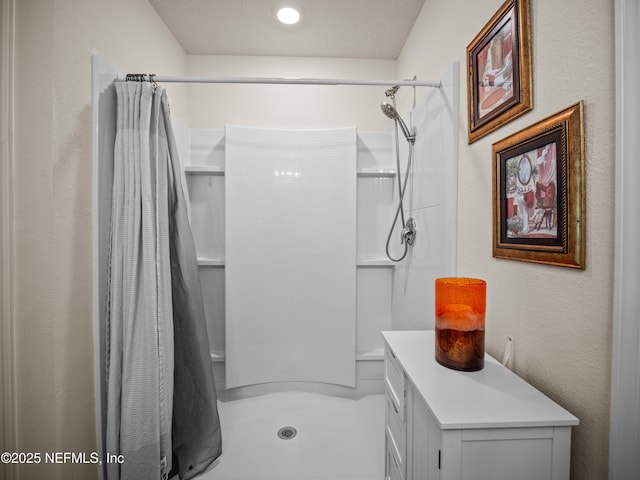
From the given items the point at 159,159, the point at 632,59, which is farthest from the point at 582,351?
the point at 159,159

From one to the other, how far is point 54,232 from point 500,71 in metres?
1.64

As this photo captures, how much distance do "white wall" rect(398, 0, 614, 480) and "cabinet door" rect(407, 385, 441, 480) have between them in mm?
335

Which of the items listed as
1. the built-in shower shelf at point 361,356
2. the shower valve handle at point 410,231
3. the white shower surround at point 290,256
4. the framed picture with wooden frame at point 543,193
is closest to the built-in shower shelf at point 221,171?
the white shower surround at point 290,256

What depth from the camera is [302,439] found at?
1.67 metres

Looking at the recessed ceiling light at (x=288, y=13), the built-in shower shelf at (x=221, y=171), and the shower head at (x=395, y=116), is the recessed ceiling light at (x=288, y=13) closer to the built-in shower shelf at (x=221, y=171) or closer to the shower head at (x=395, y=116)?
the shower head at (x=395, y=116)

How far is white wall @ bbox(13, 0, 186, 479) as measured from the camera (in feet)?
3.36

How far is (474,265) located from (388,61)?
179 centimetres

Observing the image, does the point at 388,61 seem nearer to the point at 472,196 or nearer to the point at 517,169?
Answer: the point at 472,196

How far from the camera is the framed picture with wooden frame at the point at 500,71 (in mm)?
843

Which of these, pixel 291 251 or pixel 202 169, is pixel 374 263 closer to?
pixel 291 251

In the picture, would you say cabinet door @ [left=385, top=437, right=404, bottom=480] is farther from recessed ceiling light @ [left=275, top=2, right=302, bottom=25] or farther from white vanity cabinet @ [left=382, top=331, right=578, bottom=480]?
recessed ceiling light @ [left=275, top=2, right=302, bottom=25]

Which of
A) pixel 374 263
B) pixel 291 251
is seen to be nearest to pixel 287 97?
pixel 291 251

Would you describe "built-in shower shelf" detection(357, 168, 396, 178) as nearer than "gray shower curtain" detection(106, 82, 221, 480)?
No

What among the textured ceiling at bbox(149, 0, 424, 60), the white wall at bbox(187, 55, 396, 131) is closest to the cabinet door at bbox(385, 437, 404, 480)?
the white wall at bbox(187, 55, 396, 131)
